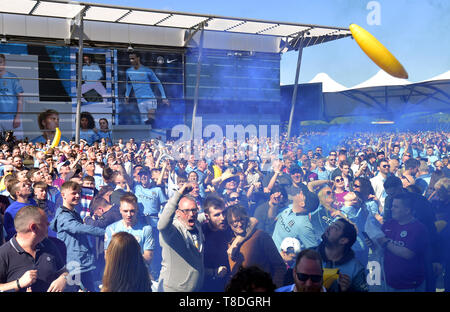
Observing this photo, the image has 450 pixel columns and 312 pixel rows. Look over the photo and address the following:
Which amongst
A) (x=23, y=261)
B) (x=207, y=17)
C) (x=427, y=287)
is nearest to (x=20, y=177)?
(x=23, y=261)

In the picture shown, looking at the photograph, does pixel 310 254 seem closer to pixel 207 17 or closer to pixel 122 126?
pixel 207 17

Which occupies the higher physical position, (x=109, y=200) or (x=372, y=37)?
(x=372, y=37)

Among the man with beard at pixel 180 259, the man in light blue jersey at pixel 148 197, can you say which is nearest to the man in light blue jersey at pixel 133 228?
the man with beard at pixel 180 259

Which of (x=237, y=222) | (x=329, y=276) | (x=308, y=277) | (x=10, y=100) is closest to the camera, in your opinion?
(x=308, y=277)

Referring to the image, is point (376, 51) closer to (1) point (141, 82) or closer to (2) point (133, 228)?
(2) point (133, 228)

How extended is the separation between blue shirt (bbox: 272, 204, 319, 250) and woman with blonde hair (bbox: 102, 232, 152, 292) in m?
1.44

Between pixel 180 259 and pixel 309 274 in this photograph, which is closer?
pixel 309 274

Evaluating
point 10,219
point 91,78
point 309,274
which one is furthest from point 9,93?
point 309,274

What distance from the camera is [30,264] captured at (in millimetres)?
3223

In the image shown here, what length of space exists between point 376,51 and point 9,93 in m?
21.3

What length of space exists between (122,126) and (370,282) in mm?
20834

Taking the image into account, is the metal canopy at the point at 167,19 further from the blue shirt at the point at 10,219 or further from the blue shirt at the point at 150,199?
the blue shirt at the point at 10,219

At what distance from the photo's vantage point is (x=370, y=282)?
12.7ft

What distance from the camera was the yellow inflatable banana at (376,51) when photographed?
387 cm
